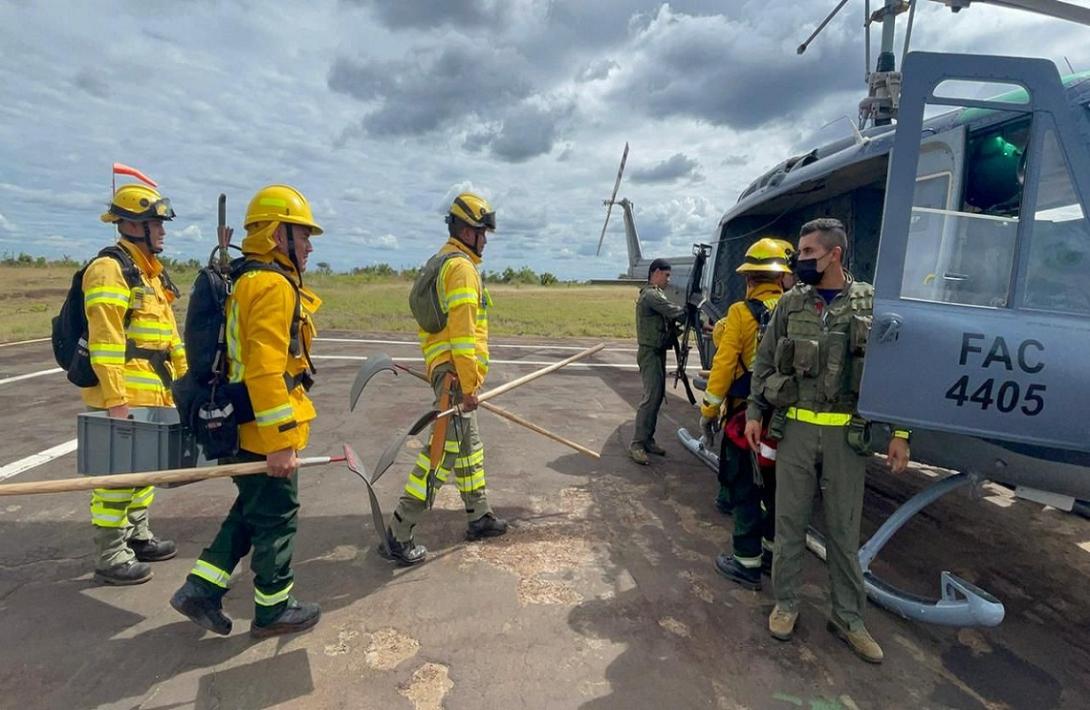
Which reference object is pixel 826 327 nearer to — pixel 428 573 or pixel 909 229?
pixel 909 229

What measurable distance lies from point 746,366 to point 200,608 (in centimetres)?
340

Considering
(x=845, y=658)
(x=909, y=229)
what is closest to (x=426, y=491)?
(x=845, y=658)

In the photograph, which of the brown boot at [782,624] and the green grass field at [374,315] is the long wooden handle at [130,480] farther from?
the green grass field at [374,315]

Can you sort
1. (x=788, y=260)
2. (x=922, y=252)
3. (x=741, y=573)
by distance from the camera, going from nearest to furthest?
(x=922, y=252) < (x=741, y=573) < (x=788, y=260)

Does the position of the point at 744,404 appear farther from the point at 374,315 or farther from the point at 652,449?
the point at 374,315

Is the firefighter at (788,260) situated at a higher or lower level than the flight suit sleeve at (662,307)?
higher

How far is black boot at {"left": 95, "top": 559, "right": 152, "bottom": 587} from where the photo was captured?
334 cm

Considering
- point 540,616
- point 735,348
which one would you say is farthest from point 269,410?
point 735,348

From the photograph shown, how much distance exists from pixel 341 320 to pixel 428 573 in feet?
54.9

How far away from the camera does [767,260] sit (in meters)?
3.92

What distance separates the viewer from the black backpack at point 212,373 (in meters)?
2.69

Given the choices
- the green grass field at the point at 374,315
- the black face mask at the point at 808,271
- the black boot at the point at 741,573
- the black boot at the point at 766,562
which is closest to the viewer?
the black face mask at the point at 808,271

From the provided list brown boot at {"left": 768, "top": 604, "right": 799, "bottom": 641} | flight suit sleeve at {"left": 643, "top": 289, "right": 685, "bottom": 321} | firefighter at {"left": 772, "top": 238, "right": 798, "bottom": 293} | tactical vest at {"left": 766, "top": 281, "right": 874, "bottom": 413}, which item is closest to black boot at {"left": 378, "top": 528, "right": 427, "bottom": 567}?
brown boot at {"left": 768, "top": 604, "right": 799, "bottom": 641}

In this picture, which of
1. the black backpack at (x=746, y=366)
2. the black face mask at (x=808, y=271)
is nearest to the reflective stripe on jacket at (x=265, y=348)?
the black face mask at (x=808, y=271)
